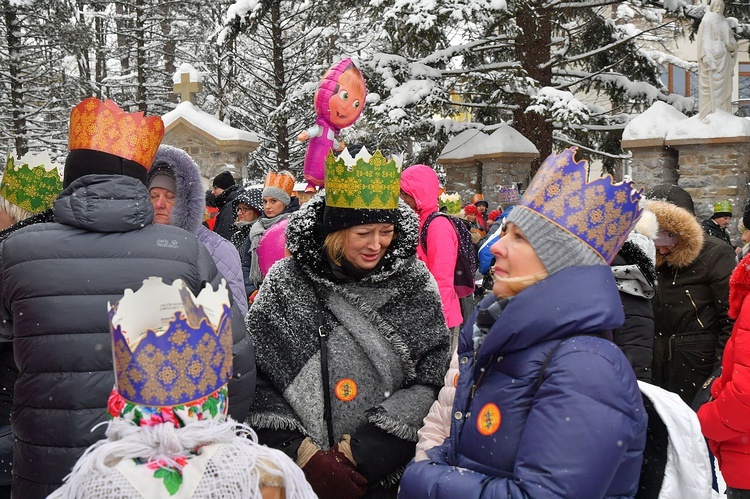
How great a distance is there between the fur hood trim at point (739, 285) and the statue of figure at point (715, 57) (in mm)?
9656

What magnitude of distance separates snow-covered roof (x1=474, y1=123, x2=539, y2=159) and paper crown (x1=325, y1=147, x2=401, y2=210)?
475 inches

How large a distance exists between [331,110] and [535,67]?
10119mm

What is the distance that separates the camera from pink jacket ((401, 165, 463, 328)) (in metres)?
5.98

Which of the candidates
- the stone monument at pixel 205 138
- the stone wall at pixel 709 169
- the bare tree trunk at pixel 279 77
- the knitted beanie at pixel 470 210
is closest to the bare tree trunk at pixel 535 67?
the knitted beanie at pixel 470 210

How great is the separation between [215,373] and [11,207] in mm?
2336

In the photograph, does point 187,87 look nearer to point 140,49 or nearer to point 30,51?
point 30,51

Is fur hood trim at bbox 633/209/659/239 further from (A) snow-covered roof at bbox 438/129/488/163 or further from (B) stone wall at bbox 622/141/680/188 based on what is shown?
(A) snow-covered roof at bbox 438/129/488/163

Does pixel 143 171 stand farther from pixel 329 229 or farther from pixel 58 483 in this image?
pixel 58 483

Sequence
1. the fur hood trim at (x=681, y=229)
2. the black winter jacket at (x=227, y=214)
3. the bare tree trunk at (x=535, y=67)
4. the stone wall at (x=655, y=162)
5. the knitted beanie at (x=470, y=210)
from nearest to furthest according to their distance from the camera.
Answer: the fur hood trim at (x=681, y=229) → the black winter jacket at (x=227, y=214) → the stone wall at (x=655, y=162) → the knitted beanie at (x=470, y=210) → the bare tree trunk at (x=535, y=67)

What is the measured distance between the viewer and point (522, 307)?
2145 mm

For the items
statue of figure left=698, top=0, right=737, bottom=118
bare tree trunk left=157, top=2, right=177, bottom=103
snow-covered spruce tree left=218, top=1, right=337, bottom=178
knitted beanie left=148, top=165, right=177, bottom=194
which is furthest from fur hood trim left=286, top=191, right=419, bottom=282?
bare tree trunk left=157, top=2, right=177, bottom=103

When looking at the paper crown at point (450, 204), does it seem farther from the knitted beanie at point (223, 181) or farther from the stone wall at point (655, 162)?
the knitted beanie at point (223, 181)

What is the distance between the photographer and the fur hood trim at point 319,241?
3098 mm

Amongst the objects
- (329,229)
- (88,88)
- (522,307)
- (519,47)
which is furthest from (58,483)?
(88,88)
